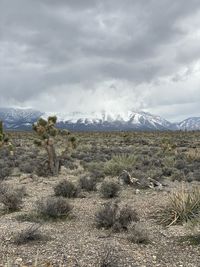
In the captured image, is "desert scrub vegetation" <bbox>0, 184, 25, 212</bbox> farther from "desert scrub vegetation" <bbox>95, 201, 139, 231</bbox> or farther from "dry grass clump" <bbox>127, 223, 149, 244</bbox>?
"dry grass clump" <bbox>127, 223, 149, 244</bbox>

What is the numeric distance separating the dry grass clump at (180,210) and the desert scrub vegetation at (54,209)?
2.42 metres

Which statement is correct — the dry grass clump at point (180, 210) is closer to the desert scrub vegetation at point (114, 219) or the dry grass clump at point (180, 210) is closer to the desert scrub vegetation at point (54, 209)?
the desert scrub vegetation at point (114, 219)

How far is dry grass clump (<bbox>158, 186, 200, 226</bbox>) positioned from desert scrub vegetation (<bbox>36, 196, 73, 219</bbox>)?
7.95 feet

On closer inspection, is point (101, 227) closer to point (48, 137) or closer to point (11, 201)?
point (11, 201)

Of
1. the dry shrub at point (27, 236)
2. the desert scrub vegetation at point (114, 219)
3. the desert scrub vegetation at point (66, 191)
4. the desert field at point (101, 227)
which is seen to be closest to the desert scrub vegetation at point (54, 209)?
the desert field at point (101, 227)

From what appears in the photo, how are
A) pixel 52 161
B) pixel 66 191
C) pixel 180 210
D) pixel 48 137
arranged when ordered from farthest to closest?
pixel 48 137, pixel 52 161, pixel 66 191, pixel 180 210

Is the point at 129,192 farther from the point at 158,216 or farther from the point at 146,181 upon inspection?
the point at 158,216

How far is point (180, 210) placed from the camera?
10625 millimetres

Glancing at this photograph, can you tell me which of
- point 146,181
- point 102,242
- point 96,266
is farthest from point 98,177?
point 96,266

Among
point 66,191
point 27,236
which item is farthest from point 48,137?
point 27,236

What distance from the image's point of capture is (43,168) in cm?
2183

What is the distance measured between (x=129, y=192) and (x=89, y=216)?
4.12m

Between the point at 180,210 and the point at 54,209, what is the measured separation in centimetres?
314

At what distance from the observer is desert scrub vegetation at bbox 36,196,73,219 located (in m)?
10.8
